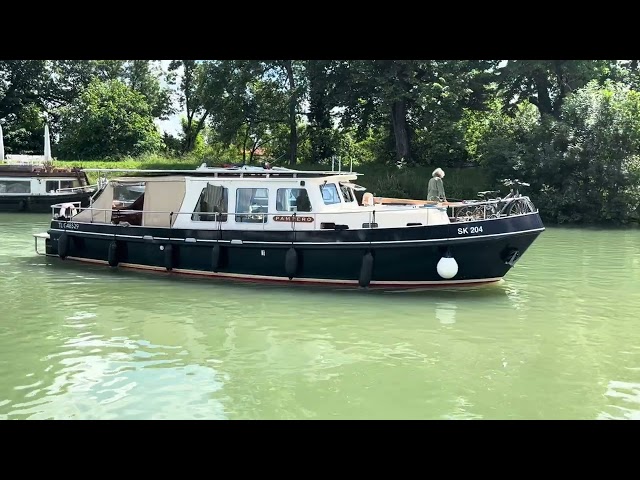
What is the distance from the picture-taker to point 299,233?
13617 millimetres

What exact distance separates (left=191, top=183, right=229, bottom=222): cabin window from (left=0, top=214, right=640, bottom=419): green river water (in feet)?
5.03

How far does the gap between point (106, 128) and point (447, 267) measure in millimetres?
39360

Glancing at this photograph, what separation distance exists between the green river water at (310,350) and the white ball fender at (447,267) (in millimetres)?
493

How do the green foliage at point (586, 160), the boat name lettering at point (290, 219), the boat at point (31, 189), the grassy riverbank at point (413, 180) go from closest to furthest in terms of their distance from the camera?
the boat name lettering at point (290, 219) → the green foliage at point (586, 160) → the boat at point (31, 189) → the grassy riverbank at point (413, 180)

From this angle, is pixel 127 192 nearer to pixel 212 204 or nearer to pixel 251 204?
pixel 212 204

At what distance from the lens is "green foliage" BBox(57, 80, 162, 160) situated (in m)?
46.5

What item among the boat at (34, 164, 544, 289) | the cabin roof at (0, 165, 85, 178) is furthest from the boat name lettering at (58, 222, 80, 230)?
the cabin roof at (0, 165, 85, 178)

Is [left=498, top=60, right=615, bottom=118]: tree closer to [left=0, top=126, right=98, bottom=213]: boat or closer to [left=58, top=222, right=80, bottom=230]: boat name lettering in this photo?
[left=0, top=126, right=98, bottom=213]: boat

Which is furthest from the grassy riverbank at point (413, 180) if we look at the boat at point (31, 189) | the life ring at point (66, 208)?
the life ring at point (66, 208)

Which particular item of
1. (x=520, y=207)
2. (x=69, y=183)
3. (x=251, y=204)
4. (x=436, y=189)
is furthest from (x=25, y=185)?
(x=520, y=207)

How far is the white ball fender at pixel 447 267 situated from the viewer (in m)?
12.8

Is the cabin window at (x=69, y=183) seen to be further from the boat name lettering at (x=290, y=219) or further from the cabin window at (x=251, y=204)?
the boat name lettering at (x=290, y=219)
